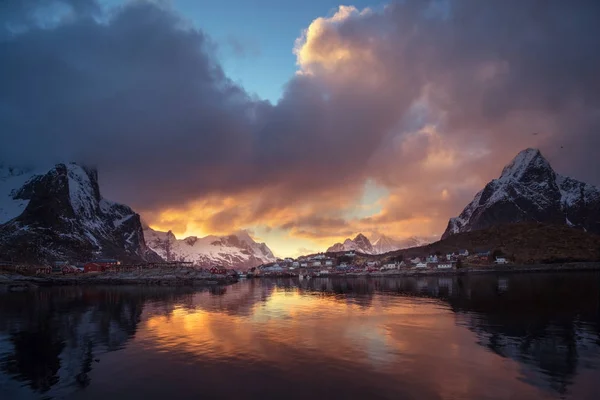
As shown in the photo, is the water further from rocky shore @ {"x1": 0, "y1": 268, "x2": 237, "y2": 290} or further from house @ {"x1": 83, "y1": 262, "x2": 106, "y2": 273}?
house @ {"x1": 83, "y1": 262, "x2": 106, "y2": 273}

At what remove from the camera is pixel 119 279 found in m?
171

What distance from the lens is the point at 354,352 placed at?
99.5 feet

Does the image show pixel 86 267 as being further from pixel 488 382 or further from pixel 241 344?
pixel 488 382

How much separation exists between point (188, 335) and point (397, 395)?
26620 mm

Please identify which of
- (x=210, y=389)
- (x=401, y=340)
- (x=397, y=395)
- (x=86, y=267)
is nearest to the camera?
(x=397, y=395)

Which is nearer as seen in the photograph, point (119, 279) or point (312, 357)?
point (312, 357)

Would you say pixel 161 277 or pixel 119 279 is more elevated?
pixel 119 279

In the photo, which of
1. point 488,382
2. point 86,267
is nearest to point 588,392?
point 488,382

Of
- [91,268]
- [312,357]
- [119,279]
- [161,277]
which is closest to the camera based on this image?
[312,357]

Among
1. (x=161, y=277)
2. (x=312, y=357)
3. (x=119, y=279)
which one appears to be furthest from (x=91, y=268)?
(x=312, y=357)

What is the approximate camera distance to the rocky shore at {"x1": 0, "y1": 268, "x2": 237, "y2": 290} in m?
140

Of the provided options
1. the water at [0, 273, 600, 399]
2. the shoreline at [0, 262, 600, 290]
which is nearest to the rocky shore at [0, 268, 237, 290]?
the shoreline at [0, 262, 600, 290]

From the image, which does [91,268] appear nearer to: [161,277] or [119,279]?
[119,279]

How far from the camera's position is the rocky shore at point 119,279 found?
460 feet
